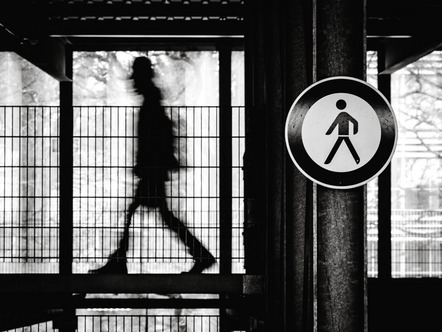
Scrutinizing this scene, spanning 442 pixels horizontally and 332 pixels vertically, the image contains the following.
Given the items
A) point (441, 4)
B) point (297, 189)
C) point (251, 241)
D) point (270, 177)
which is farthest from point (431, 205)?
point (297, 189)

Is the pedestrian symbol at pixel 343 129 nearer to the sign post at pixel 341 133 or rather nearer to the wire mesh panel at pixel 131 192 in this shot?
the sign post at pixel 341 133

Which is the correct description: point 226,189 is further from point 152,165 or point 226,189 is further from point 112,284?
point 112,284

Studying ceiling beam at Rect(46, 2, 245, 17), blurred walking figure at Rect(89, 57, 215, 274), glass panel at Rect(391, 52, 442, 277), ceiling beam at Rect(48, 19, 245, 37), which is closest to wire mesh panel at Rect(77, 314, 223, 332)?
blurred walking figure at Rect(89, 57, 215, 274)

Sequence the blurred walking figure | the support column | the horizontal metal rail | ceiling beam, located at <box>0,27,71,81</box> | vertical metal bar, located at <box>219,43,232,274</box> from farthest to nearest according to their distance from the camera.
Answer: vertical metal bar, located at <box>219,43,232,274</box> → the blurred walking figure → ceiling beam, located at <box>0,27,71,81</box> → the horizontal metal rail → the support column

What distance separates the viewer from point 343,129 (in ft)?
9.57

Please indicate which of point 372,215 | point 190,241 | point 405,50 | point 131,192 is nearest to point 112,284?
point 131,192

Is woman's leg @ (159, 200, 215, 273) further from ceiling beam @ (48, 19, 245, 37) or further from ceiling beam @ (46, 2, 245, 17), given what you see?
ceiling beam @ (46, 2, 245, 17)

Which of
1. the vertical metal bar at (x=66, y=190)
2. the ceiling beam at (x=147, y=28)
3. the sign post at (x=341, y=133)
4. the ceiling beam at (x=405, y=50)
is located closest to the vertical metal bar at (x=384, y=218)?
the ceiling beam at (x=405, y=50)

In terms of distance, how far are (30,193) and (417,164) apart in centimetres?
491

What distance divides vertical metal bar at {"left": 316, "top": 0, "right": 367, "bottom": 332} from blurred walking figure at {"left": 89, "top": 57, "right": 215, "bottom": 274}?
3.73 metres

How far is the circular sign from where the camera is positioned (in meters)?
2.90

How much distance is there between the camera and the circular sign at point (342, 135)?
9.52 ft

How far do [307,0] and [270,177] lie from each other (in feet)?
5.25

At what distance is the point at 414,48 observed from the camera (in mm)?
6477
